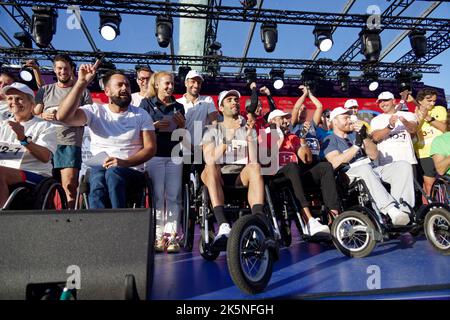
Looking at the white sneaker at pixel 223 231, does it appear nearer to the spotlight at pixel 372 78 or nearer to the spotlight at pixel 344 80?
the spotlight at pixel 344 80

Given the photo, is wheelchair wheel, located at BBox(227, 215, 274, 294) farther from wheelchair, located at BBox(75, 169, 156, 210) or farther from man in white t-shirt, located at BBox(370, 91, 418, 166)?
man in white t-shirt, located at BBox(370, 91, 418, 166)

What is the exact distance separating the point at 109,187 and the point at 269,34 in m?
5.31

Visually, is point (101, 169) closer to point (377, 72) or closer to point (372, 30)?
point (372, 30)

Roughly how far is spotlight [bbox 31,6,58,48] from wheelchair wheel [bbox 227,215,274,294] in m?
5.59

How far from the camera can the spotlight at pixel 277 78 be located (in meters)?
7.83

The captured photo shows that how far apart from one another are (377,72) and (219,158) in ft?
26.0

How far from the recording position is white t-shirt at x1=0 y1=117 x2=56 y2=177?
2.11 metres

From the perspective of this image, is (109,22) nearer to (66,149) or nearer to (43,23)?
(43,23)

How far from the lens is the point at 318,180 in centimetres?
259

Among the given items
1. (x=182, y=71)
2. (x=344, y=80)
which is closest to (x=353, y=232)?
(x=182, y=71)

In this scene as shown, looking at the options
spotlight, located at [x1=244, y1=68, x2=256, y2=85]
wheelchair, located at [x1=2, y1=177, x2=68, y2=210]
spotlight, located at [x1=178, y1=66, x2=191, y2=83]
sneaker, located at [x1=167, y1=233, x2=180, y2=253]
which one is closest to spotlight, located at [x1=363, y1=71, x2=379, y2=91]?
spotlight, located at [x1=244, y1=68, x2=256, y2=85]

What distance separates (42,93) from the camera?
2.96m

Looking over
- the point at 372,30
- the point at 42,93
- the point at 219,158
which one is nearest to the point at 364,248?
the point at 219,158

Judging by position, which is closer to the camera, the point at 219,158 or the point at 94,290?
the point at 94,290
